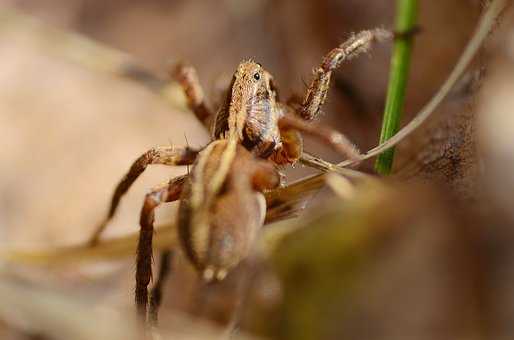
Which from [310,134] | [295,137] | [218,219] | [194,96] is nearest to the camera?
[218,219]

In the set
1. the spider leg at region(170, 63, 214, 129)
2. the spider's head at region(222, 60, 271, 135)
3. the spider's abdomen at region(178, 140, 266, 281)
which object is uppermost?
the spider leg at region(170, 63, 214, 129)

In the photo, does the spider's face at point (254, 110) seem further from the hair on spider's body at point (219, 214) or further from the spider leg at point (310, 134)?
the hair on spider's body at point (219, 214)

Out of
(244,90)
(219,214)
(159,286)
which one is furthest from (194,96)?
(219,214)

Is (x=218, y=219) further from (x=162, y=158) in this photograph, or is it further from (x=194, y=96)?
(x=194, y=96)

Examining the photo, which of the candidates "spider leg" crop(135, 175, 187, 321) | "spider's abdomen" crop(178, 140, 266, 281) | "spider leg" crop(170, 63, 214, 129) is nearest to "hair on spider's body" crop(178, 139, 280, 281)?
"spider's abdomen" crop(178, 140, 266, 281)

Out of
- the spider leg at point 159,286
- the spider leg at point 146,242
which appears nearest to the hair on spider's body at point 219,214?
the spider leg at point 146,242

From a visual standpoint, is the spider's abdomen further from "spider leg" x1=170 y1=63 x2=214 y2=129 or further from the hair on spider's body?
"spider leg" x1=170 y1=63 x2=214 y2=129

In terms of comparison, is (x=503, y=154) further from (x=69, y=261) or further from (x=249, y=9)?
(x=249, y=9)

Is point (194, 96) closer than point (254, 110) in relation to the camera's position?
No
